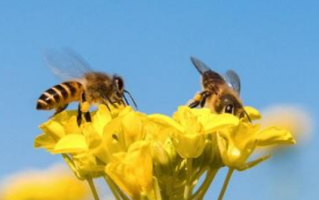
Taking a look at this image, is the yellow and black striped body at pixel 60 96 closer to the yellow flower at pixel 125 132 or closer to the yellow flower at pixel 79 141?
the yellow flower at pixel 79 141

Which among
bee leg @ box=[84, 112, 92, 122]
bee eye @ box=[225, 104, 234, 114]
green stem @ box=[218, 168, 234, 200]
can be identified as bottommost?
green stem @ box=[218, 168, 234, 200]

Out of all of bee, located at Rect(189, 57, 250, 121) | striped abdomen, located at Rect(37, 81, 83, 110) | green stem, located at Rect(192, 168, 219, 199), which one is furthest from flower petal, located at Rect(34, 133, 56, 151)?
bee, located at Rect(189, 57, 250, 121)

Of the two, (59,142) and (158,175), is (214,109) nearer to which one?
(158,175)

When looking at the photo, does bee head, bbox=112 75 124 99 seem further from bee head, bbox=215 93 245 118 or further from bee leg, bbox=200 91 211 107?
bee head, bbox=215 93 245 118

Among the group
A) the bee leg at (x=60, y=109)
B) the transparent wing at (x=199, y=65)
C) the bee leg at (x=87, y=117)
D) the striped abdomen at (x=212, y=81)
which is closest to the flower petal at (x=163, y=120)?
the bee leg at (x=87, y=117)

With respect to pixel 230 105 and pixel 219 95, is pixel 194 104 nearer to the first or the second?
pixel 219 95

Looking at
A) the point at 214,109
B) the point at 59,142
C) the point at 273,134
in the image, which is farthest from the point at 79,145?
the point at 214,109
